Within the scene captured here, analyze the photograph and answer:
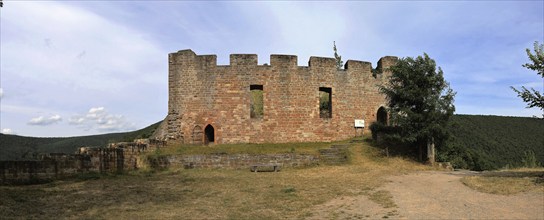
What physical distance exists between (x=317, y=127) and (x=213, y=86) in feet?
19.1

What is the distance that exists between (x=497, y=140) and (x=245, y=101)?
22746 mm

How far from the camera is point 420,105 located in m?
18.0

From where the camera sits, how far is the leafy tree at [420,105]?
17.5 meters

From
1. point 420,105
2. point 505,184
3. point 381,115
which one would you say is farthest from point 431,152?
point 505,184

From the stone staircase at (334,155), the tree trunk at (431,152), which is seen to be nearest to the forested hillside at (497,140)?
the tree trunk at (431,152)

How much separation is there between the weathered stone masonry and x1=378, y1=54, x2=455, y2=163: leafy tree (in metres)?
4.33

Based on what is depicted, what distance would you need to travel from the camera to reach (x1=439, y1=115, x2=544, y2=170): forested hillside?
2489cm

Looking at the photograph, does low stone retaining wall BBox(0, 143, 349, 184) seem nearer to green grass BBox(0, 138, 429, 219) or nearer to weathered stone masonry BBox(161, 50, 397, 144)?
green grass BBox(0, 138, 429, 219)

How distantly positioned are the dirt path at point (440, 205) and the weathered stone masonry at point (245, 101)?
10161 mm

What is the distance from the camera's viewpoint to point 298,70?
2177 centimetres

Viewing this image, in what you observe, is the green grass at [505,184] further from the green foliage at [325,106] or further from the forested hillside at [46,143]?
the forested hillside at [46,143]

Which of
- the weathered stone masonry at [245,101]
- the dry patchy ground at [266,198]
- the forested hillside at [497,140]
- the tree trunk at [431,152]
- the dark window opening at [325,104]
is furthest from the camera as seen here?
the forested hillside at [497,140]

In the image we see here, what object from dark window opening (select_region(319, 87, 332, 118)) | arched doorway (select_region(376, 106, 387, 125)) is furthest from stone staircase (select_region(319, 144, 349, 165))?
arched doorway (select_region(376, 106, 387, 125))

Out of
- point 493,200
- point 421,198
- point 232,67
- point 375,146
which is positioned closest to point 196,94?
point 232,67
